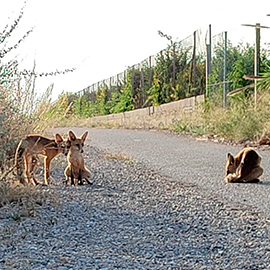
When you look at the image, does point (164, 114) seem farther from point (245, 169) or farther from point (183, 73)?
point (245, 169)

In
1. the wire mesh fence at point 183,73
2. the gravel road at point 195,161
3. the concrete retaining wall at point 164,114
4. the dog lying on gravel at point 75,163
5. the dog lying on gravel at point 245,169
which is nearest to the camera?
the gravel road at point 195,161

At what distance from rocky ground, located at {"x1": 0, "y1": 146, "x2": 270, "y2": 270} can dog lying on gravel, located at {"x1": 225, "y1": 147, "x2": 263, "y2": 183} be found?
2.63ft

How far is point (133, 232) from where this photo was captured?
4.45 m

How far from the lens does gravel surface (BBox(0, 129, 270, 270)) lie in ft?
12.3

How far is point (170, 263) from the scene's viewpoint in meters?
3.72

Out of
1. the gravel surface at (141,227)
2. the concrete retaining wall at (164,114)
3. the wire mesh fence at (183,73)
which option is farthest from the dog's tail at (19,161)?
the concrete retaining wall at (164,114)

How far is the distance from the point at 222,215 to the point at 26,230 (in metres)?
1.73

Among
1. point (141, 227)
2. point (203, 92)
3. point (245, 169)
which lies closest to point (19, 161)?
point (141, 227)

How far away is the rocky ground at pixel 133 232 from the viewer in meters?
3.74

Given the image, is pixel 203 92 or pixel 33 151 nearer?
pixel 33 151

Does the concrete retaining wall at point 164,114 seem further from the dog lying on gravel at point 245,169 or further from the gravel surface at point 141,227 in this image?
the gravel surface at point 141,227

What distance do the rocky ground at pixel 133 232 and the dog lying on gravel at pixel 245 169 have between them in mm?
802

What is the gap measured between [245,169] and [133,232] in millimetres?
2960

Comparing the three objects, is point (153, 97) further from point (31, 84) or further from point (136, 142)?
point (31, 84)
